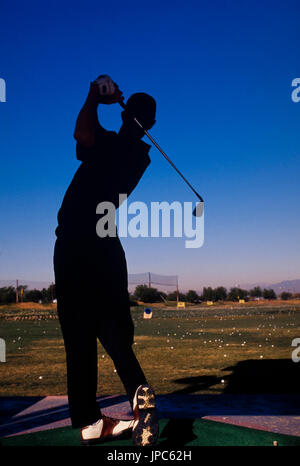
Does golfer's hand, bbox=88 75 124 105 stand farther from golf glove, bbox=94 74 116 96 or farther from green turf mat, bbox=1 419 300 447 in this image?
green turf mat, bbox=1 419 300 447

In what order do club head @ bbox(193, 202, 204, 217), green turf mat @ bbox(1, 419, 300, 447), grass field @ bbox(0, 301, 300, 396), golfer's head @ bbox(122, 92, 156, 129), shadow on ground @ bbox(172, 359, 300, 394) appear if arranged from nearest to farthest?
green turf mat @ bbox(1, 419, 300, 447)
golfer's head @ bbox(122, 92, 156, 129)
club head @ bbox(193, 202, 204, 217)
shadow on ground @ bbox(172, 359, 300, 394)
grass field @ bbox(0, 301, 300, 396)

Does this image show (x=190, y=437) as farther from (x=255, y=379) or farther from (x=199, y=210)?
(x=255, y=379)

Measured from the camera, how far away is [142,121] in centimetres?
374

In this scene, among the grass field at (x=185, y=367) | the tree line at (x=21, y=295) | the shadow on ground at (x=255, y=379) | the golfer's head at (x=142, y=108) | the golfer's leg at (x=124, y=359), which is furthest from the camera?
the tree line at (x=21, y=295)

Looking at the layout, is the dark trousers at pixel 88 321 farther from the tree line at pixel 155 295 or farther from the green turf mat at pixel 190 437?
the tree line at pixel 155 295

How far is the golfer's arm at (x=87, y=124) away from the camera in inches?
132

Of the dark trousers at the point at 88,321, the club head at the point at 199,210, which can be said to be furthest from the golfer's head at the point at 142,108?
the dark trousers at the point at 88,321

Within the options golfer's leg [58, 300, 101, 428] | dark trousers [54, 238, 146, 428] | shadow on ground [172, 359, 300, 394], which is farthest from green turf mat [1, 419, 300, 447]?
shadow on ground [172, 359, 300, 394]

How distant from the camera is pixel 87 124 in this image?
132 inches

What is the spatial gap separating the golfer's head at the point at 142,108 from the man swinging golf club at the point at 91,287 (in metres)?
0.37

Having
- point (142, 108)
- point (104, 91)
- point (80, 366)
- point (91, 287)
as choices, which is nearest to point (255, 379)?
point (80, 366)

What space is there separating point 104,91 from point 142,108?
53 cm

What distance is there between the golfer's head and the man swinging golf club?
37 centimetres

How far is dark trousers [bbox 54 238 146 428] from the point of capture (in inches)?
129
